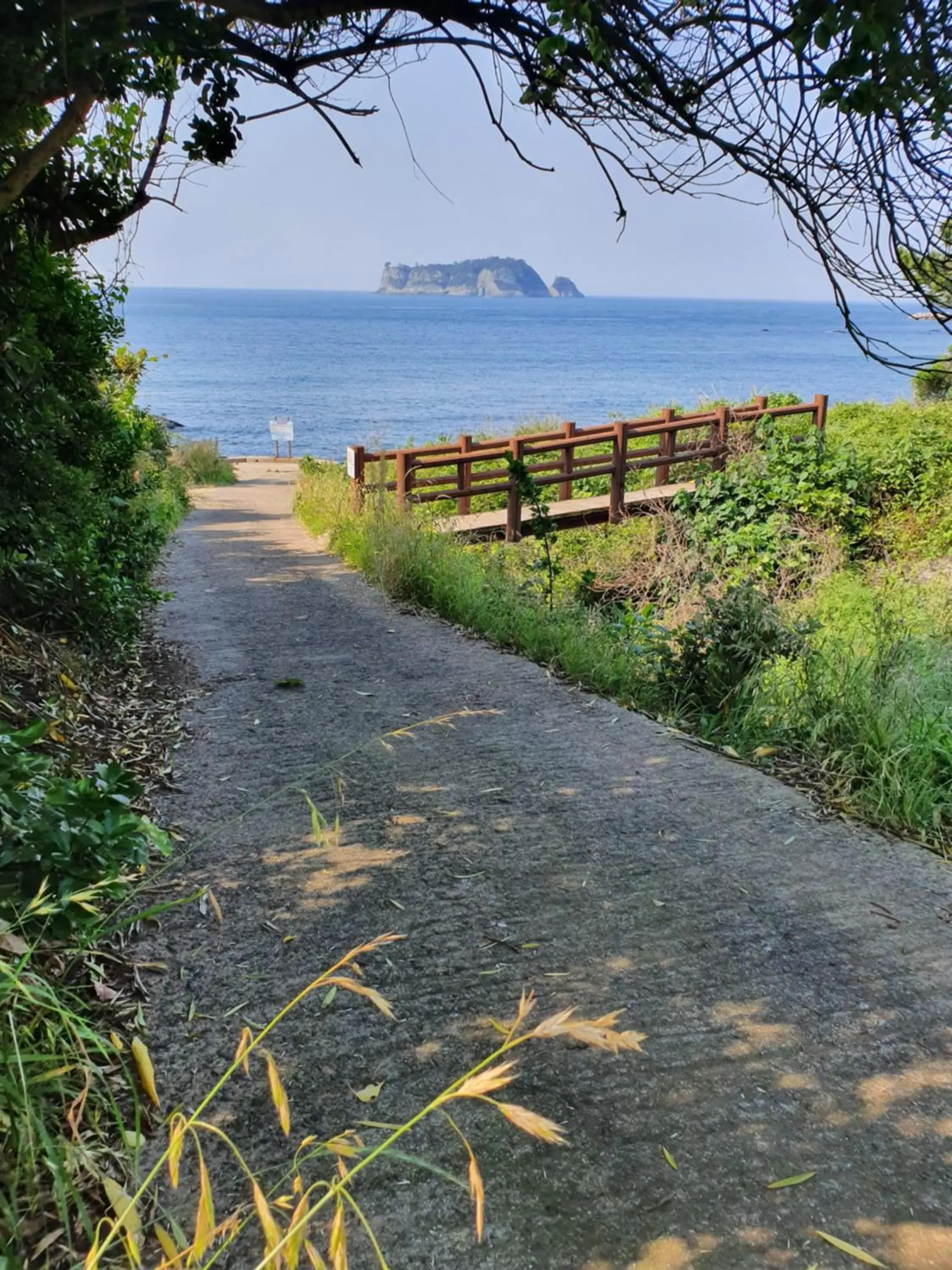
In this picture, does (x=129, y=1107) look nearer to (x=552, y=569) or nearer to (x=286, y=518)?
(x=552, y=569)

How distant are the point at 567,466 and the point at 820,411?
5.33 meters

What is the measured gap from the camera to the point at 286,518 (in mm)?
14656

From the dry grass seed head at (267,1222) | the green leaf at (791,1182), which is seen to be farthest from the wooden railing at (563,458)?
the dry grass seed head at (267,1222)

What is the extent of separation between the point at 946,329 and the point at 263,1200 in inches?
132

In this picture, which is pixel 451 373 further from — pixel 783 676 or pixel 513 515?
pixel 783 676

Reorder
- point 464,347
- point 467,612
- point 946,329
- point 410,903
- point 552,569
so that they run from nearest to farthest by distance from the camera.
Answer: point 410,903, point 946,329, point 467,612, point 552,569, point 464,347

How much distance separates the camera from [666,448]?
47.3 feet

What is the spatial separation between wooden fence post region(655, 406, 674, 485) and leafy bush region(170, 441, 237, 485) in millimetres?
12134

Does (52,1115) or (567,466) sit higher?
(567,466)

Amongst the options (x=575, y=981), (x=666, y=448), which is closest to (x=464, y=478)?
(x=666, y=448)

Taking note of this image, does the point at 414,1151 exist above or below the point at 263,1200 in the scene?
below

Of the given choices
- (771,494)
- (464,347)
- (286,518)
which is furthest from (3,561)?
(464,347)

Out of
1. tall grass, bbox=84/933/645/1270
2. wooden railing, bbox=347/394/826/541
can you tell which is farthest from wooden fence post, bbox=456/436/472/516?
tall grass, bbox=84/933/645/1270

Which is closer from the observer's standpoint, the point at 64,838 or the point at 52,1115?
the point at 52,1115
